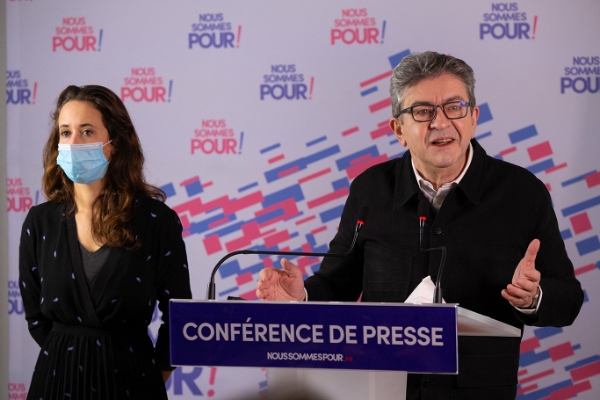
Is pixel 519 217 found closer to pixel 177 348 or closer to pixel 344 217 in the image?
pixel 344 217

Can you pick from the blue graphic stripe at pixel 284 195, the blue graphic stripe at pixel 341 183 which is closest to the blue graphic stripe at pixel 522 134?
the blue graphic stripe at pixel 341 183

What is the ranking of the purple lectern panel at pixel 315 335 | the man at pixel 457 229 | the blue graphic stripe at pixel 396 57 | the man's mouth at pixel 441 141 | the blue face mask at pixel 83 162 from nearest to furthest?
the purple lectern panel at pixel 315 335 < the man at pixel 457 229 < the man's mouth at pixel 441 141 < the blue face mask at pixel 83 162 < the blue graphic stripe at pixel 396 57

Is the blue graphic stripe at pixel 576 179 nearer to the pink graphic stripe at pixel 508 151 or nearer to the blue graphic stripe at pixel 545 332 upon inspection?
the pink graphic stripe at pixel 508 151

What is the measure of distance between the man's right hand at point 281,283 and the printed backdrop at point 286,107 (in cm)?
168

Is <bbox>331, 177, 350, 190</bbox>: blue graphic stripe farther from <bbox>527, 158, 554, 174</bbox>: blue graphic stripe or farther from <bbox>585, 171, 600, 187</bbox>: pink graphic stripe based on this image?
<bbox>585, 171, 600, 187</bbox>: pink graphic stripe

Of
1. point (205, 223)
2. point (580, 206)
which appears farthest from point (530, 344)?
point (205, 223)

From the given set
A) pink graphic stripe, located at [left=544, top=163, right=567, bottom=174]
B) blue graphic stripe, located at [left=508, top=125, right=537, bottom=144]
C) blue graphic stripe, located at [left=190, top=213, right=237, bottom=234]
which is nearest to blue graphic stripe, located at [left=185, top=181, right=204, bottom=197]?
blue graphic stripe, located at [left=190, top=213, right=237, bottom=234]

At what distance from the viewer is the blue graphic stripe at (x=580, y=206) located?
10.7 ft

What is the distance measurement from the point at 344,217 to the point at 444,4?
5.35 feet

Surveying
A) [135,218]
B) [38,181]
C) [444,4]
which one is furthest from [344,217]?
[38,181]

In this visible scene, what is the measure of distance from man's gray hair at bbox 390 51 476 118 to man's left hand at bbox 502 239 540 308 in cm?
59

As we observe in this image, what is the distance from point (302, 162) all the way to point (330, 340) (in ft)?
7.13

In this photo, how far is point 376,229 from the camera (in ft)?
6.70

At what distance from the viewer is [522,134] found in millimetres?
3297
